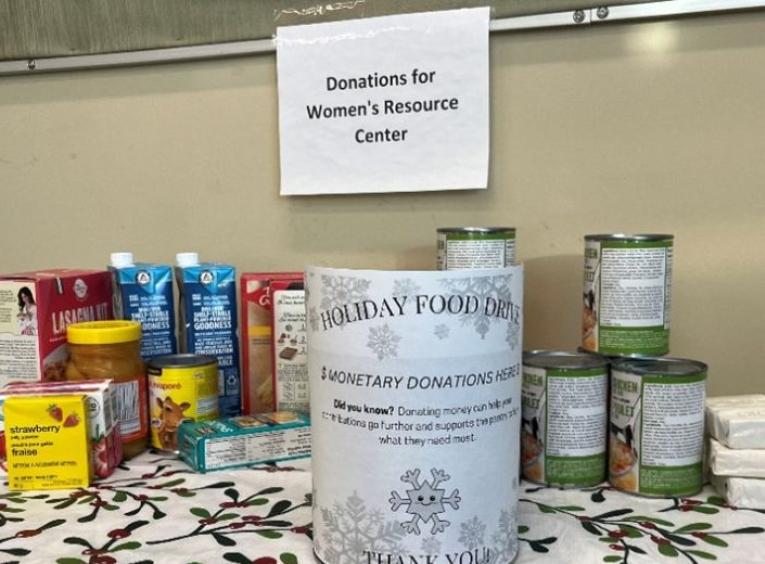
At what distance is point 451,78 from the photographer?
2.79ft

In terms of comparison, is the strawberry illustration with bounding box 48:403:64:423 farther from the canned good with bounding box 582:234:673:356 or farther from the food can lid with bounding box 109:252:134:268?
the canned good with bounding box 582:234:673:356

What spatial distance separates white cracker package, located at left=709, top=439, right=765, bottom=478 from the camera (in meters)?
0.60

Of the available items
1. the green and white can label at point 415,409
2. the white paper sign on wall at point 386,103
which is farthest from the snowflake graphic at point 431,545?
the white paper sign on wall at point 386,103

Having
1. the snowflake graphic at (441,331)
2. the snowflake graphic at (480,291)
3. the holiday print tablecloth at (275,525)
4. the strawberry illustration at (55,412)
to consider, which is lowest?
the holiday print tablecloth at (275,525)

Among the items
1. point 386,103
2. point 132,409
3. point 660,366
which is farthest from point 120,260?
point 660,366

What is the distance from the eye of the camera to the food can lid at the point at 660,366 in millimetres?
625

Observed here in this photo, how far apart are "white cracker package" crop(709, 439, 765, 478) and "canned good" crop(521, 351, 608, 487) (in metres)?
0.10

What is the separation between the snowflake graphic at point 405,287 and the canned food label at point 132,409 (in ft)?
1.31

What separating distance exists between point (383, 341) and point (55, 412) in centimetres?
37

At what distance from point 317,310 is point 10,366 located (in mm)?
466

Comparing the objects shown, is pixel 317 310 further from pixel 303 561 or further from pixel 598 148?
pixel 598 148

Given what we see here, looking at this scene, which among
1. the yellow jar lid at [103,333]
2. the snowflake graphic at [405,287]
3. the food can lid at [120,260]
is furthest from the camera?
the food can lid at [120,260]

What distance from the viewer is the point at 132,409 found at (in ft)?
2.45

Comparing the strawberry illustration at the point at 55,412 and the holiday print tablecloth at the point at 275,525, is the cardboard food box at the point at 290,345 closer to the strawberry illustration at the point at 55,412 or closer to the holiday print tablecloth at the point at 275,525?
the holiday print tablecloth at the point at 275,525
